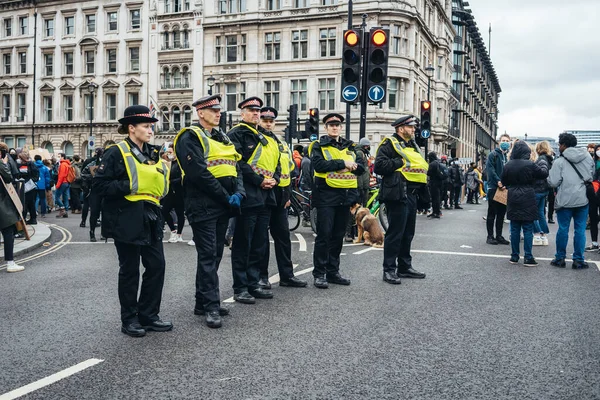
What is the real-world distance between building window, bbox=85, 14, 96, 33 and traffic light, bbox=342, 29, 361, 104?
4854 cm

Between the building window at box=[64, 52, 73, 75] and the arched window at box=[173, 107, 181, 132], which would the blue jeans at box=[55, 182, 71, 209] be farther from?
the building window at box=[64, 52, 73, 75]

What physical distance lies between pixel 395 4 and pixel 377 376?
45092mm

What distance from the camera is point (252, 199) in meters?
6.59

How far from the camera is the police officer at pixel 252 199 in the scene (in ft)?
21.5

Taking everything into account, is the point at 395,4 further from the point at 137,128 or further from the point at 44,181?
the point at 137,128

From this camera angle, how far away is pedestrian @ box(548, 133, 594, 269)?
9008 millimetres

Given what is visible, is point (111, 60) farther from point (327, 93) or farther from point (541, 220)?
point (541, 220)

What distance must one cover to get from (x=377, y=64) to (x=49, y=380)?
827 centimetres

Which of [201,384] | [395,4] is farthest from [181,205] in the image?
[395,4]

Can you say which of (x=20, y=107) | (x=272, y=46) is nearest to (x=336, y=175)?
(x=272, y=46)

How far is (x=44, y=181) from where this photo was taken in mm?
19266

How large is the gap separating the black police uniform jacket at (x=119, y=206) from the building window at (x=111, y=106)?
50.9 metres

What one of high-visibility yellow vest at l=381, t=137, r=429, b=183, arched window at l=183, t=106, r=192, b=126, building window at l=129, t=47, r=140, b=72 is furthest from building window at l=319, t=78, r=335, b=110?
high-visibility yellow vest at l=381, t=137, r=429, b=183

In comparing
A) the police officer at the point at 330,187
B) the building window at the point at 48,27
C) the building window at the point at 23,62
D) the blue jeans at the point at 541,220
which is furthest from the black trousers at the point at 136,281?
the building window at the point at 23,62
